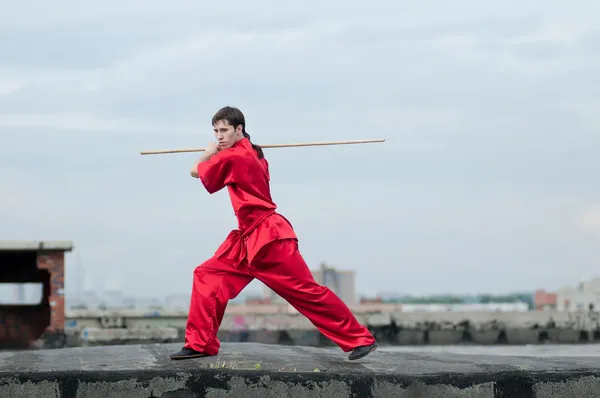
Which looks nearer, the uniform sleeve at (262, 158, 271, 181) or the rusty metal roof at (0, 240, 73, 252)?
the uniform sleeve at (262, 158, 271, 181)

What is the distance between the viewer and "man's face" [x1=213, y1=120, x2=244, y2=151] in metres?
6.02

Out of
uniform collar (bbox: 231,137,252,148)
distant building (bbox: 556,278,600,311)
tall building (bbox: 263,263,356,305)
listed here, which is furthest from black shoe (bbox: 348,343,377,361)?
distant building (bbox: 556,278,600,311)

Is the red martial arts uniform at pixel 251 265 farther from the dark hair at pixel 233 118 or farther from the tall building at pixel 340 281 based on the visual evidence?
the tall building at pixel 340 281

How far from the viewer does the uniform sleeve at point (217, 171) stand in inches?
232

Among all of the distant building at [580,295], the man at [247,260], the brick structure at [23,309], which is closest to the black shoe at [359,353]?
the man at [247,260]

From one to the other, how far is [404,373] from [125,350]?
2.41 metres

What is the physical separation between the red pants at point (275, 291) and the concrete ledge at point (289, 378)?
0.18m

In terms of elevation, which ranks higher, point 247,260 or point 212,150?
point 212,150

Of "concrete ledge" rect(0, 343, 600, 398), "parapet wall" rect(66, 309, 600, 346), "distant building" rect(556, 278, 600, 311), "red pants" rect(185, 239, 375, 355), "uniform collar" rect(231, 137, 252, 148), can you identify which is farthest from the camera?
"distant building" rect(556, 278, 600, 311)

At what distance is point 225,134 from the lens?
237 inches

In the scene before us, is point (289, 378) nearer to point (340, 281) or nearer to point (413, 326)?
point (413, 326)

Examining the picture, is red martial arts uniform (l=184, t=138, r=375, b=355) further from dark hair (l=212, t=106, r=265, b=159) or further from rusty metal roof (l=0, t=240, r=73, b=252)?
rusty metal roof (l=0, t=240, r=73, b=252)

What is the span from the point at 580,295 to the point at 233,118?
3050cm

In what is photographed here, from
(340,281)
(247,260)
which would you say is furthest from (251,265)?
(340,281)
